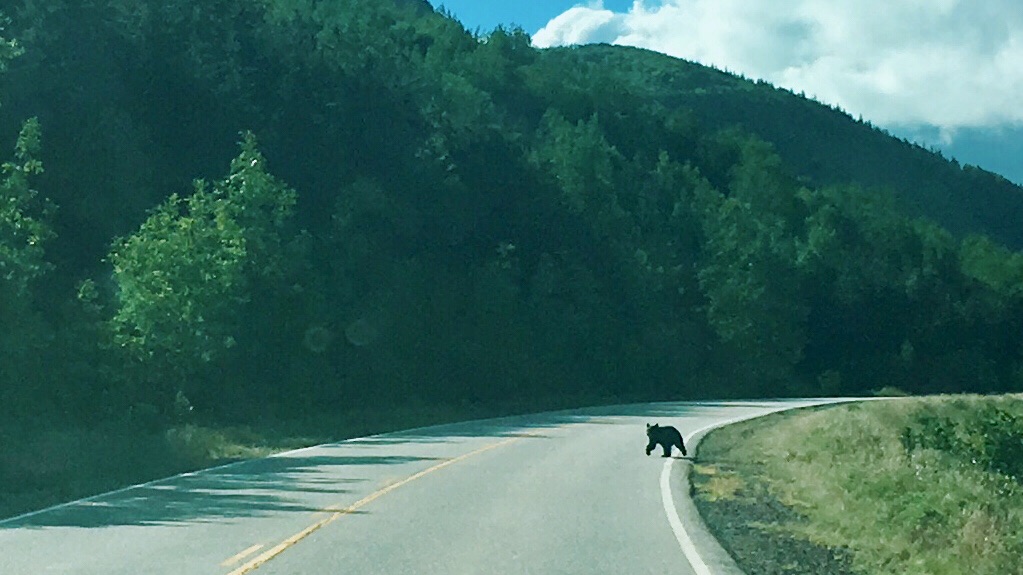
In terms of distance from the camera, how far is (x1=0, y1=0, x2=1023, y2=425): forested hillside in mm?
34844

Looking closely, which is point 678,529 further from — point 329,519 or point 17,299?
point 17,299

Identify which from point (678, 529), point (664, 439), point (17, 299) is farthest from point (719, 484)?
point (17, 299)

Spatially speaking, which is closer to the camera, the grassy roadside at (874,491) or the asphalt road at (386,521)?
the asphalt road at (386,521)

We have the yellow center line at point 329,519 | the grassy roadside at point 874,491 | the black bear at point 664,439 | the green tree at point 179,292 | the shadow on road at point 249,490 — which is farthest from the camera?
the green tree at point 179,292

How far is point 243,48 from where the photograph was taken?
65500 mm

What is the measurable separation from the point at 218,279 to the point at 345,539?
21701 mm

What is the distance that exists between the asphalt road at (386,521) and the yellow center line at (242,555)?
19 mm

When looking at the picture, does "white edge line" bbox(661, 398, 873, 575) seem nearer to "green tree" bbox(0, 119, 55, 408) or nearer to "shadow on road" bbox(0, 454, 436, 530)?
"shadow on road" bbox(0, 454, 436, 530)

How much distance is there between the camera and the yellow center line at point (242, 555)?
12.4 m

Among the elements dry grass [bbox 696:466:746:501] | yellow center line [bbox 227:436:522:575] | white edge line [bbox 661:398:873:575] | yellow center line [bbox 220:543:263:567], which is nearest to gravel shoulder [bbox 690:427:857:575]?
dry grass [bbox 696:466:746:501]

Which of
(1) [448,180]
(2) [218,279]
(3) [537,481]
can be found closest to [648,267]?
(1) [448,180]

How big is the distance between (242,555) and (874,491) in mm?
8683

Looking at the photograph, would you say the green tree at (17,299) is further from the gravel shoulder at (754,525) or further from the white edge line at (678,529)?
the gravel shoulder at (754,525)

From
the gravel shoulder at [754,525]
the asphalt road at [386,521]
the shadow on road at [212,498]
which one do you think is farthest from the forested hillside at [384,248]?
the gravel shoulder at [754,525]
